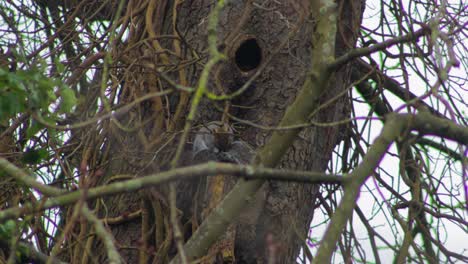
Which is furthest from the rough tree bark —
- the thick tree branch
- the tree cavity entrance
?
the thick tree branch

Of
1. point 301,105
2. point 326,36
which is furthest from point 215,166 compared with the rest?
point 326,36

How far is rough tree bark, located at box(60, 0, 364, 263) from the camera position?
9.52ft

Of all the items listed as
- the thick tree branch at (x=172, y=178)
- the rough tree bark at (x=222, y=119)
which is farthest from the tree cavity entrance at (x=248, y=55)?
the thick tree branch at (x=172, y=178)

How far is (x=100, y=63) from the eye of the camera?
3648mm

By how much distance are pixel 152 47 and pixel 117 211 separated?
2.30 feet

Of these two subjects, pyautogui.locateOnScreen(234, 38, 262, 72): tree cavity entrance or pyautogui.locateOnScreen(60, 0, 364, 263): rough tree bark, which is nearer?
pyautogui.locateOnScreen(60, 0, 364, 263): rough tree bark

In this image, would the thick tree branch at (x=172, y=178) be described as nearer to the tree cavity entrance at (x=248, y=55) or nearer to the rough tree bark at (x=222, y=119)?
the rough tree bark at (x=222, y=119)

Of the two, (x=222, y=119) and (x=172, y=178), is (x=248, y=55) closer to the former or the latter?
(x=222, y=119)

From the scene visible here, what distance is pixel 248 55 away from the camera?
10.2 ft

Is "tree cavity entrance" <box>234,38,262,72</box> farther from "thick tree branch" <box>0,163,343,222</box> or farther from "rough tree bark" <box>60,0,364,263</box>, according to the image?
"thick tree branch" <box>0,163,343,222</box>

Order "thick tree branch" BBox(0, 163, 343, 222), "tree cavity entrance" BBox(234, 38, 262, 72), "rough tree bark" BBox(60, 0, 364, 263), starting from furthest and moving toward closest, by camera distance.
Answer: "tree cavity entrance" BBox(234, 38, 262, 72) → "rough tree bark" BBox(60, 0, 364, 263) → "thick tree branch" BBox(0, 163, 343, 222)

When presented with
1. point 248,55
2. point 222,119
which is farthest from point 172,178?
point 248,55

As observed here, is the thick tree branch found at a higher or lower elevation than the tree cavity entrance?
lower

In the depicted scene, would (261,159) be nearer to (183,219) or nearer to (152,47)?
(183,219)
